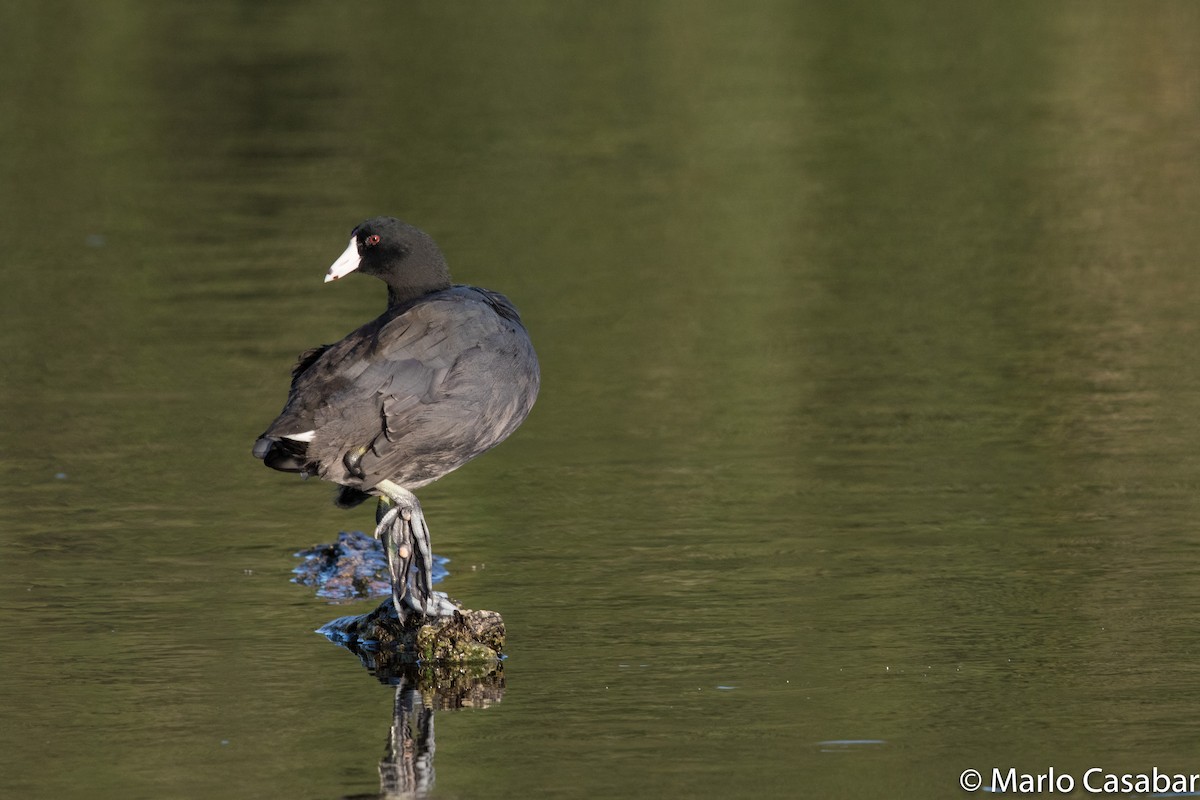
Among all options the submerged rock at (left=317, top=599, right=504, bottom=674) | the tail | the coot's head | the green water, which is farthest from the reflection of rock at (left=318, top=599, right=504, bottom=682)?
the coot's head

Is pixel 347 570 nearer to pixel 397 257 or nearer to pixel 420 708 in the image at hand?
pixel 397 257

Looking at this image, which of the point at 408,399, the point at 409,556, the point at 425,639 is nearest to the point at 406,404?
the point at 408,399

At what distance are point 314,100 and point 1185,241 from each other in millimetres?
10239

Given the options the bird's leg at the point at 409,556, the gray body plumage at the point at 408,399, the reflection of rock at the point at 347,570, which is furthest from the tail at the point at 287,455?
the reflection of rock at the point at 347,570

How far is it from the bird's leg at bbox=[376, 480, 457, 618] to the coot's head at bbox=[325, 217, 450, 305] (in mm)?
747

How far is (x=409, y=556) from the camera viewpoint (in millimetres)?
7211

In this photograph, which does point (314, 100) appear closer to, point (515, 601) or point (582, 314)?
point (582, 314)

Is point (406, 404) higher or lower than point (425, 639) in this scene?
higher

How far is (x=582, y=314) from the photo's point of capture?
12914mm

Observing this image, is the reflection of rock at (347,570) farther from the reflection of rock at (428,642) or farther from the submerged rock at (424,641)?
the reflection of rock at (428,642)

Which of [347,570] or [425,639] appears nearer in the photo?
[425,639]

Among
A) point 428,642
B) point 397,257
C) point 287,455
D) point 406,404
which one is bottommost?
point 428,642

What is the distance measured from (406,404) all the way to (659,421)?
364cm

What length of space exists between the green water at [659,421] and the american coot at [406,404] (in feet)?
1.64
